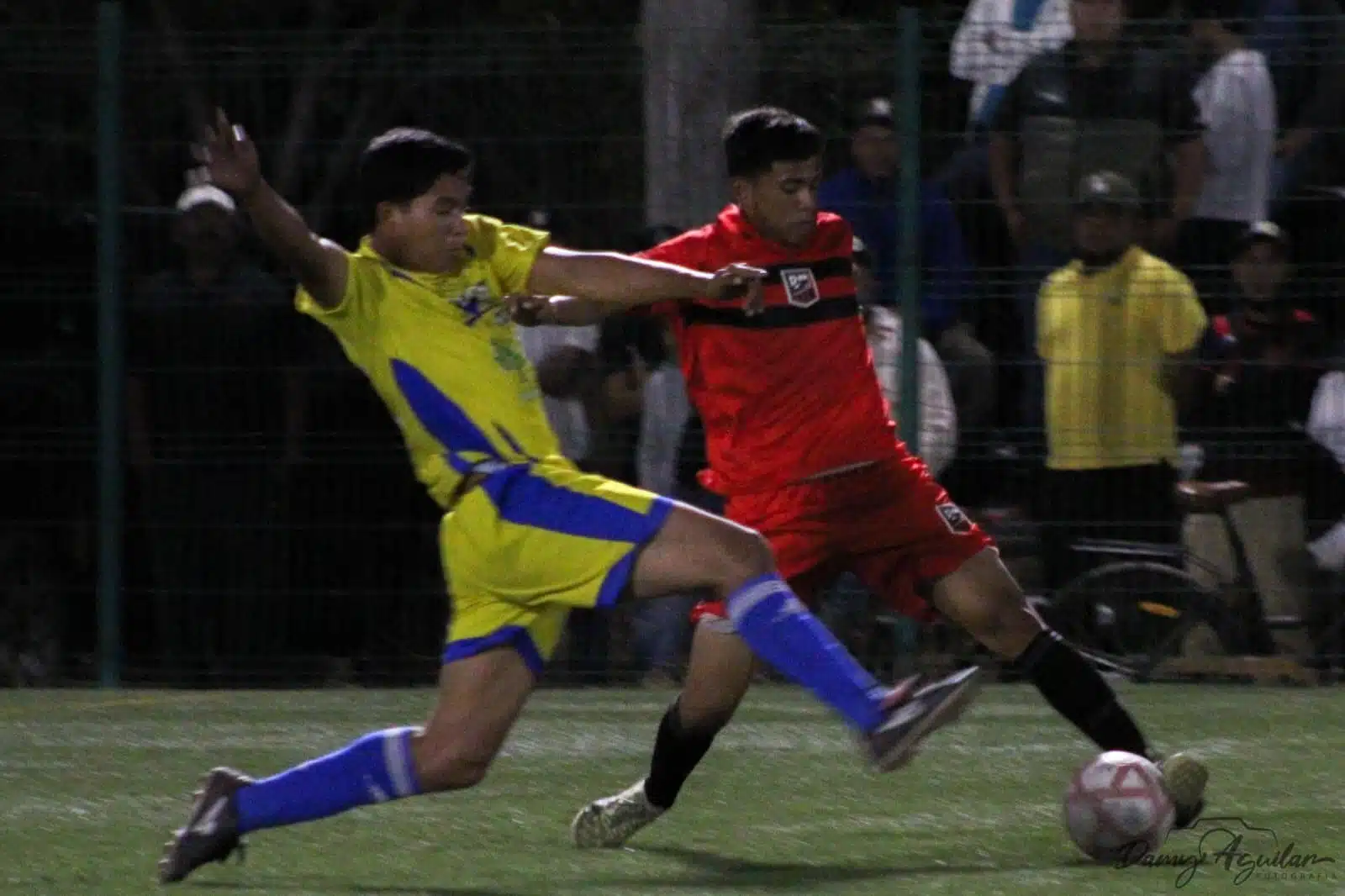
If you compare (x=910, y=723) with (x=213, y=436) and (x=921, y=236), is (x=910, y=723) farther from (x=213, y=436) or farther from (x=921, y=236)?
(x=213, y=436)

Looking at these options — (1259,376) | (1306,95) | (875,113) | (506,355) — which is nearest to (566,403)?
(875,113)

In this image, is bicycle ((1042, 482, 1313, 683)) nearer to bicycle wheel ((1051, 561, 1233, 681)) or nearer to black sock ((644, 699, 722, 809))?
bicycle wheel ((1051, 561, 1233, 681))

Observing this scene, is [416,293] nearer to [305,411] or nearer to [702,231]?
[702,231]

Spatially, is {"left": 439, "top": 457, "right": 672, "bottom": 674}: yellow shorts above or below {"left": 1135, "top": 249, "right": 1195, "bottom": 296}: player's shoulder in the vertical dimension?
below

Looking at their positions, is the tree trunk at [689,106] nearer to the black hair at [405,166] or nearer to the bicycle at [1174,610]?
the bicycle at [1174,610]

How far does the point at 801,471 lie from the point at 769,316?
15.5 inches

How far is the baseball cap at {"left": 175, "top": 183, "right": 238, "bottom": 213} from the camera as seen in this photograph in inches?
456

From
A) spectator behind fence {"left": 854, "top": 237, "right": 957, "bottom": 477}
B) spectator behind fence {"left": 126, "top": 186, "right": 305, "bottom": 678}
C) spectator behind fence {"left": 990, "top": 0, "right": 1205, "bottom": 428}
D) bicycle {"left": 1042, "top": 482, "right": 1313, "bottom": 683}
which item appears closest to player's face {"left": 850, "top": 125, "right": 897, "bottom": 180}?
spectator behind fence {"left": 854, "top": 237, "right": 957, "bottom": 477}

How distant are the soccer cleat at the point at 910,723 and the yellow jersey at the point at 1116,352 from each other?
5.06m

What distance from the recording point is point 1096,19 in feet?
37.2

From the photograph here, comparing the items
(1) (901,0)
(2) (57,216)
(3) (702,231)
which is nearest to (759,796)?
(3) (702,231)

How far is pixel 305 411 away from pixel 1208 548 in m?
3.47

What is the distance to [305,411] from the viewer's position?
38.0ft
